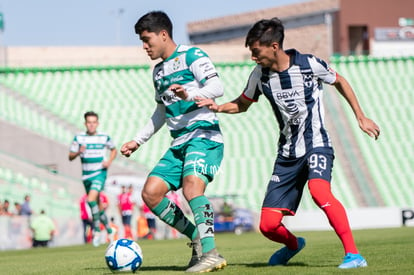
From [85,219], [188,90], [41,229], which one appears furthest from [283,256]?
[85,219]

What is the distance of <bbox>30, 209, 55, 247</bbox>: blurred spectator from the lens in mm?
22250

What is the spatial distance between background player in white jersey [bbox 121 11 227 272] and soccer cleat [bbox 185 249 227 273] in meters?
0.27

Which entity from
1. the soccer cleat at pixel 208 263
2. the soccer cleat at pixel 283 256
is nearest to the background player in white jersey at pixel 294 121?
the soccer cleat at pixel 283 256

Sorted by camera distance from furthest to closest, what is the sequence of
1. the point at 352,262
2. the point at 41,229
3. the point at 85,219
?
1. the point at 85,219
2. the point at 41,229
3. the point at 352,262

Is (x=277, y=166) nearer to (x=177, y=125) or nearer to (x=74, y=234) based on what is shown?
(x=177, y=125)

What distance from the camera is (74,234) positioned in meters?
24.2

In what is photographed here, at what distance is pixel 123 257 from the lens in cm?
813

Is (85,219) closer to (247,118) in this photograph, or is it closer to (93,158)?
(93,158)

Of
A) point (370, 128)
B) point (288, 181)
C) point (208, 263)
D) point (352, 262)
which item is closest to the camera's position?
point (352, 262)

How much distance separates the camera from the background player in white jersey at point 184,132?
26.8ft

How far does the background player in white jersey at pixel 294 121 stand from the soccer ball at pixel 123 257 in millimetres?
1239

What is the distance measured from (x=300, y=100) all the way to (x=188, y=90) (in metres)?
1.08

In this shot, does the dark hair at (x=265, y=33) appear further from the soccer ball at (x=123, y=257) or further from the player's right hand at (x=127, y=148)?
the soccer ball at (x=123, y=257)

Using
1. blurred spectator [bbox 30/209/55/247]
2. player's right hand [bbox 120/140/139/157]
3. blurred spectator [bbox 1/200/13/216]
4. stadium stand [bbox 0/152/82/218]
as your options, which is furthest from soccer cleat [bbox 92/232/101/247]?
player's right hand [bbox 120/140/139/157]
